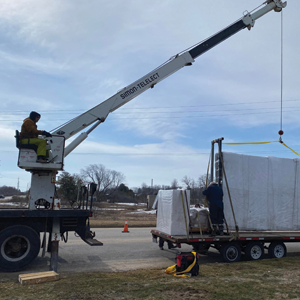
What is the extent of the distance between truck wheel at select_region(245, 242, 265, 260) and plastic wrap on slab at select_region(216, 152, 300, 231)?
61 cm

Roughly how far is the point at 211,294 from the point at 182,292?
536mm

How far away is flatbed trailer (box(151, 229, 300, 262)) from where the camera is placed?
9133 mm

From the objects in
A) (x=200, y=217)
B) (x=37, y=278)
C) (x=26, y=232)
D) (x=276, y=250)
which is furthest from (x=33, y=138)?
(x=276, y=250)

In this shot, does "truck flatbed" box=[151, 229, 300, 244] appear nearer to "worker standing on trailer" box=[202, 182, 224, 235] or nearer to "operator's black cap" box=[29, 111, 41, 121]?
"worker standing on trailer" box=[202, 182, 224, 235]

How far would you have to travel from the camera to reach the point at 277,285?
6.29 m

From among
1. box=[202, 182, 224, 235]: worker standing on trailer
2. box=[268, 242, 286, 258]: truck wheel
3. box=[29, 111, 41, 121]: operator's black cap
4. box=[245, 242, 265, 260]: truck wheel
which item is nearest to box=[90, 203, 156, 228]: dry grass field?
box=[202, 182, 224, 235]: worker standing on trailer

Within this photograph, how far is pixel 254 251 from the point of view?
388 inches

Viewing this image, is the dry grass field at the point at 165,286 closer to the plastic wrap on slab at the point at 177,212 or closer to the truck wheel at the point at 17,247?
the truck wheel at the point at 17,247

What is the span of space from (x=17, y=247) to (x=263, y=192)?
797 centimetres

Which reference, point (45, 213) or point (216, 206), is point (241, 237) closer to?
point (216, 206)

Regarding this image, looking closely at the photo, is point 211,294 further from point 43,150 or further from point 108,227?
point 108,227

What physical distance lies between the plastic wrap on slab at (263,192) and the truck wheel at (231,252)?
68 centimetres

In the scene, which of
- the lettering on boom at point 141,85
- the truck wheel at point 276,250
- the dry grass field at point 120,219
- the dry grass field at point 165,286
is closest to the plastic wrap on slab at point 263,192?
the truck wheel at point 276,250

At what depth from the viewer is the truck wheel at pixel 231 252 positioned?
9406mm
